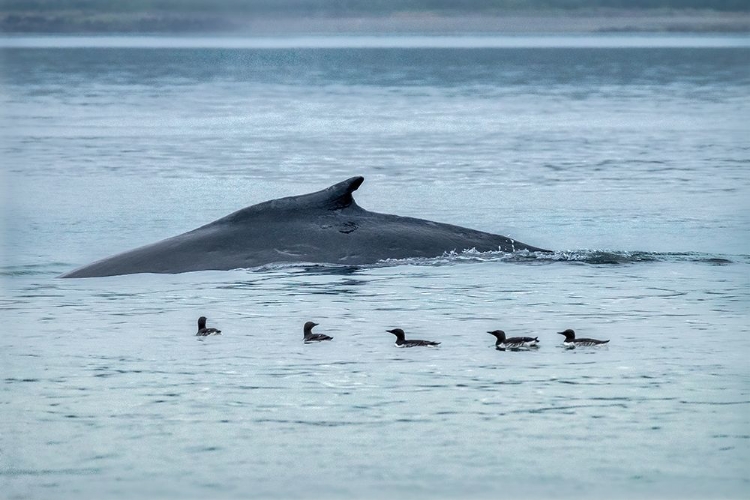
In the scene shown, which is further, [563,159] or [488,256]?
[563,159]

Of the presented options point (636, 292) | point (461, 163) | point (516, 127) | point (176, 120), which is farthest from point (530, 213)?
point (176, 120)

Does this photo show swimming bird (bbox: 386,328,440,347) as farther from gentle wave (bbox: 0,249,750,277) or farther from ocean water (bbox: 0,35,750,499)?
gentle wave (bbox: 0,249,750,277)

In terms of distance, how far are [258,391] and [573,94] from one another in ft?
199

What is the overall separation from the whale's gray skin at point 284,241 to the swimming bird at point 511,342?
3.67m

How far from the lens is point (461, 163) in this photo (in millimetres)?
32062

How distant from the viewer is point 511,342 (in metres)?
12.6

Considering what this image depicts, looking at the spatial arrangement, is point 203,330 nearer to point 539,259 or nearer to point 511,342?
point 511,342

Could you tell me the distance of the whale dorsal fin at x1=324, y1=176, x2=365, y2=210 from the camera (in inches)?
630

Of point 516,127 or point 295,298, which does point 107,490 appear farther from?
point 516,127

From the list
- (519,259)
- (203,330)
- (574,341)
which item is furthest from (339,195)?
(574,341)

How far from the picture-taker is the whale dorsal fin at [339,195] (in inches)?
630

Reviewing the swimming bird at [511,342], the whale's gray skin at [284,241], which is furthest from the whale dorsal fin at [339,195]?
the swimming bird at [511,342]

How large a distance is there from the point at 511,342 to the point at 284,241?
424 cm

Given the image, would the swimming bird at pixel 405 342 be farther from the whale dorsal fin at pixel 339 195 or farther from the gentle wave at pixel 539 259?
the whale dorsal fin at pixel 339 195
